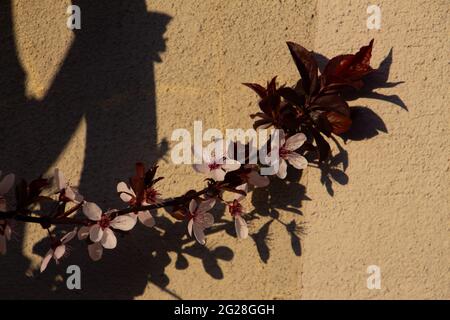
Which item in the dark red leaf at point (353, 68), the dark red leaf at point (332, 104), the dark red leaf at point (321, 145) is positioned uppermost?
the dark red leaf at point (353, 68)

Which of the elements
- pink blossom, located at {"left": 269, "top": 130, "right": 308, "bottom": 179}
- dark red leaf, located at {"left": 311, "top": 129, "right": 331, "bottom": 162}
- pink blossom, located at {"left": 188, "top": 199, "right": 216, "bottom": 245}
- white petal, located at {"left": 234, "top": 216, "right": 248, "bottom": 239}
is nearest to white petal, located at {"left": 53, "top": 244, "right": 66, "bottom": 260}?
pink blossom, located at {"left": 188, "top": 199, "right": 216, "bottom": 245}

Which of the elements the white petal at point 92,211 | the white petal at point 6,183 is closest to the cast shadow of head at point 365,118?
the white petal at point 92,211

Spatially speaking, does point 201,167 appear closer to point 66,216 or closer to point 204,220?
point 204,220

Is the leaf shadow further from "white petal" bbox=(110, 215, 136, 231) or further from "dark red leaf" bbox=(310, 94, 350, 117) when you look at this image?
"white petal" bbox=(110, 215, 136, 231)

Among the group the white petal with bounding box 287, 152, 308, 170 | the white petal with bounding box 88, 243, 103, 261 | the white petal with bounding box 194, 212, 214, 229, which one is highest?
the white petal with bounding box 287, 152, 308, 170

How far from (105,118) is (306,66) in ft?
1.76

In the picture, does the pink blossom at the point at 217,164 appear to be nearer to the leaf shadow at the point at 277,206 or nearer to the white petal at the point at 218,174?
the white petal at the point at 218,174

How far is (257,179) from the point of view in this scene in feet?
4.25

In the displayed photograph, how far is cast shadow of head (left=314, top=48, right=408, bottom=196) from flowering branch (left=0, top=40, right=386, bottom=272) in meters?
0.04

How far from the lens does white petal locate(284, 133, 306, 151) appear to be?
4.26ft

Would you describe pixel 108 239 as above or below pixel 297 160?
below

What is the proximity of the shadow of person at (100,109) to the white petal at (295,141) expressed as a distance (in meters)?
0.36

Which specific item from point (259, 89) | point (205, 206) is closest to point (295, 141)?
point (259, 89)

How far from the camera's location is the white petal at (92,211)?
1239mm
